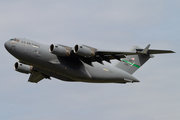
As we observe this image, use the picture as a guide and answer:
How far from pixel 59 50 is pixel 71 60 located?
1.72 metres

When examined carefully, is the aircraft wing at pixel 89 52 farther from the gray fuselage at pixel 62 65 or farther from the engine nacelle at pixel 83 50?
the gray fuselage at pixel 62 65

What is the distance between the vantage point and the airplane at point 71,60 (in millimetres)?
24000

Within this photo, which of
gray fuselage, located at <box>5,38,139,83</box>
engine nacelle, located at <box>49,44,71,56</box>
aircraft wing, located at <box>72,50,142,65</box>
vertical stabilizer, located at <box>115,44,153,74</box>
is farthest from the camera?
vertical stabilizer, located at <box>115,44,153,74</box>

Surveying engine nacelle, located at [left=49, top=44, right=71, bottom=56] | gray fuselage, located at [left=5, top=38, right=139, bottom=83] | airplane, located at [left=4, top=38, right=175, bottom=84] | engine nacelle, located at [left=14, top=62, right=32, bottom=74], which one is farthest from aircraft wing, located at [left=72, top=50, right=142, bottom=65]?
engine nacelle, located at [left=14, top=62, right=32, bottom=74]

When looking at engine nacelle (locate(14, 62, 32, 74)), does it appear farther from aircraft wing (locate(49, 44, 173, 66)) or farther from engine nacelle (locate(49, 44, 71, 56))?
engine nacelle (locate(49, 44, 71, 56))

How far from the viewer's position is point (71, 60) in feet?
84.1

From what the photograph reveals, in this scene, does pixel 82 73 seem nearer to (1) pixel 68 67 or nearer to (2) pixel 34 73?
(1) pixel 68 67

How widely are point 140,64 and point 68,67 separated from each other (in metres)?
7.62

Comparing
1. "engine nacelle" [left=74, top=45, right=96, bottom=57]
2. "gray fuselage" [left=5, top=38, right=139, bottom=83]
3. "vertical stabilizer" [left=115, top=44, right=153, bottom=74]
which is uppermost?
"vertical stabilizer" [left=115, top=44, right=153, bottom=74]

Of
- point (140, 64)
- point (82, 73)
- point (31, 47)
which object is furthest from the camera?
point (140, 64)

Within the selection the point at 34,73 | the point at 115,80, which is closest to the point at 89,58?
the point at 115,80

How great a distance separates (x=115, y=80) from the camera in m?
27.7

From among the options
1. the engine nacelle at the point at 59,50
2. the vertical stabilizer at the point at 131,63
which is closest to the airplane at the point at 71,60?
the engine nacelle at the point at 59,50

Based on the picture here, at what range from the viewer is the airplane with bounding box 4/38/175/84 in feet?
78.7
